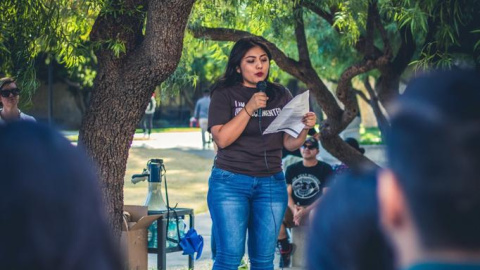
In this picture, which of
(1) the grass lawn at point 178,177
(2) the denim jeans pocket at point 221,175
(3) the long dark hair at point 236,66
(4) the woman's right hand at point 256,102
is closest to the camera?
(4) the woman's right hand at point 256,102

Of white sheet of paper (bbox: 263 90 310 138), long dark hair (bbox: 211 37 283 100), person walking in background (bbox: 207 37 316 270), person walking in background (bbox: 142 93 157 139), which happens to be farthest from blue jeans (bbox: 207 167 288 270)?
person walking in background (bbox: 142 93 157 139)

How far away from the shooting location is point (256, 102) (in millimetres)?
5191

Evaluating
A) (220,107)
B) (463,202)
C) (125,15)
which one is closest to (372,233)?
(463,202)

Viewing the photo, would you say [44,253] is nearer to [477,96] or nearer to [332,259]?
[332,259]

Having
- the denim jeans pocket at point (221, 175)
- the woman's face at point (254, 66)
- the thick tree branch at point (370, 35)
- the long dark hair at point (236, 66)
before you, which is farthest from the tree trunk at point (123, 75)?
the thick tree branch at point (370, 35)

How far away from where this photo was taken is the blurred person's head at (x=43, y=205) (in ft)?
4.49

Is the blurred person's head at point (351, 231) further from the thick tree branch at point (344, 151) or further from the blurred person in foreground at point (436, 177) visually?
the thick tree branch at point (344, 151)

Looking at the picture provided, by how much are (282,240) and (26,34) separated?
12.9 feet

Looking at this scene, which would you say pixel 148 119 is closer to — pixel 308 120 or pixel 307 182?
pixel 307 182

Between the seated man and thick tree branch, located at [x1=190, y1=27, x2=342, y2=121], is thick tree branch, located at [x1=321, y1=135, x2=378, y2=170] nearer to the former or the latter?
thick tree branch, located at [x1=190, y1=27, x2=342, y2=121]

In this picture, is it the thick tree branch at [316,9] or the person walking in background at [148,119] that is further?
the person walking in background at [148,119]

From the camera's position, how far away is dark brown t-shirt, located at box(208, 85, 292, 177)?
533 cm

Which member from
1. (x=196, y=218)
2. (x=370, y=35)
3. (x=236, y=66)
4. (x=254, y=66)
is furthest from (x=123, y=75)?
(x=196, y=218)

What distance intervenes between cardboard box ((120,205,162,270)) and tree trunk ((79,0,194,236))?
0.96 metres
